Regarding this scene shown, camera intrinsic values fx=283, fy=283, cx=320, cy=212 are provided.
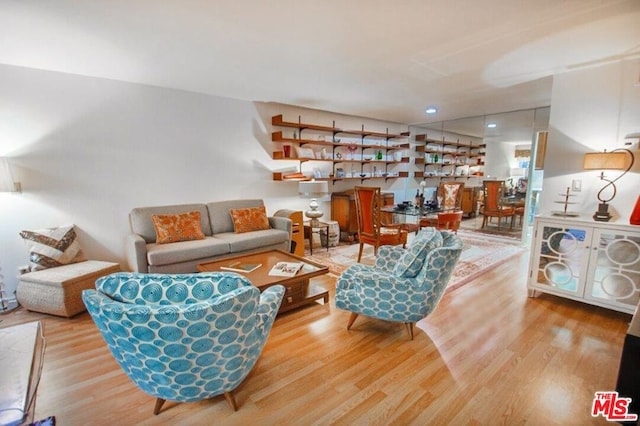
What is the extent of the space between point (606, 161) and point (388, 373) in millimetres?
2913

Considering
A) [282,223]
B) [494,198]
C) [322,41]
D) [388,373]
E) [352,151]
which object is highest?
[322,41]

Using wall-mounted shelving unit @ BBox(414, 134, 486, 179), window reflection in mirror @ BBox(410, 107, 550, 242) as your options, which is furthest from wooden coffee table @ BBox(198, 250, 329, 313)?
wall-mounted shelving unit @ BBox(414, 134, 486, 179)

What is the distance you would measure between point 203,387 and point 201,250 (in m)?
A: 2.06

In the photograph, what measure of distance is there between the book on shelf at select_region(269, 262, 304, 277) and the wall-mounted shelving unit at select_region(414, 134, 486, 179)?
5.04 meters

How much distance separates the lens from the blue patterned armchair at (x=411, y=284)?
2096 mm

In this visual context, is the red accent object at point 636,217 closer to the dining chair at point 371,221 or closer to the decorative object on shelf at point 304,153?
the dining chair at point 371,221

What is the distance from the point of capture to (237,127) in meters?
4.43

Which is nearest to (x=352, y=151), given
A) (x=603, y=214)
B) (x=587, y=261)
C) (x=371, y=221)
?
(x=371, y=221)

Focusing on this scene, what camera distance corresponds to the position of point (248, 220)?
4.06 m

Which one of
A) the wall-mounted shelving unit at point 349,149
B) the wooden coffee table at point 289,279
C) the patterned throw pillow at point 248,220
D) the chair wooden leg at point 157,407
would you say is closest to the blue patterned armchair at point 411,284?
the wooden coffee table at point 289,279

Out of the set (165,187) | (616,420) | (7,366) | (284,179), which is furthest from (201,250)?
(616,420)

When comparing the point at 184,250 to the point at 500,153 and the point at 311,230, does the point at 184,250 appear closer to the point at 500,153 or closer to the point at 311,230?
the point at 311,230

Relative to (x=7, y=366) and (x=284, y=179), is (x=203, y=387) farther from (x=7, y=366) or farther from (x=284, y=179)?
(x=284, y=179)

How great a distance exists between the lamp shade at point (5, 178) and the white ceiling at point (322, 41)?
3.30 feet
